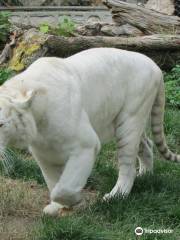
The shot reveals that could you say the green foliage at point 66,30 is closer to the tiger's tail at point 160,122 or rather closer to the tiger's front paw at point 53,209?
the tiger's tail at point 160,122

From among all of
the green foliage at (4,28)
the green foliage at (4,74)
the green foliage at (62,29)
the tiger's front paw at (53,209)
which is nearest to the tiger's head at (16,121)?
the tiger's front paw at (53,209)

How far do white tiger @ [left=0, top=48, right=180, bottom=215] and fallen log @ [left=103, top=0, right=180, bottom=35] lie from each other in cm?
441

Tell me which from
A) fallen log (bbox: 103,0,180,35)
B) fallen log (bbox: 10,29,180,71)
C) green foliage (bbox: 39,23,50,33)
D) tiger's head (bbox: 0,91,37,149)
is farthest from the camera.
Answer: fallen log (bbox: 103,0,180,35)

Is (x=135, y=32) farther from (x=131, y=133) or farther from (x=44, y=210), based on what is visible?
(x=44, y=210)

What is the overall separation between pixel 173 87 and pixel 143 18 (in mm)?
1503

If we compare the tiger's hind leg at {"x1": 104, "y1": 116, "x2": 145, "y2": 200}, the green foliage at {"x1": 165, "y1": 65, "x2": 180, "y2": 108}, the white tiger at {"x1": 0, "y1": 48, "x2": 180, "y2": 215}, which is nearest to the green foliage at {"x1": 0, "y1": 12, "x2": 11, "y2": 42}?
the green foliage at {"x1": 165, "y1": 65, "x2": 180, "y2": 108}

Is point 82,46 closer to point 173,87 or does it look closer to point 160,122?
point 173,87

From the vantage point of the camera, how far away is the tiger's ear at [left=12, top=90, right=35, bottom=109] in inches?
192

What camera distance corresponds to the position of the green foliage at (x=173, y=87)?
935 cm

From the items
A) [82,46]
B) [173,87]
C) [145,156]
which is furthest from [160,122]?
[82,46]

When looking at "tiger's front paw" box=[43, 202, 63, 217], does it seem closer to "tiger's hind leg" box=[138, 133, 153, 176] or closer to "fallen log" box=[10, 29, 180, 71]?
"tiger's hind leg" box=[138, 133, 153, 176]

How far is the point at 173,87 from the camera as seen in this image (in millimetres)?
9742

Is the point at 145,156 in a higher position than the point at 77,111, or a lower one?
lower

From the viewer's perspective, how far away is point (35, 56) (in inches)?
365
